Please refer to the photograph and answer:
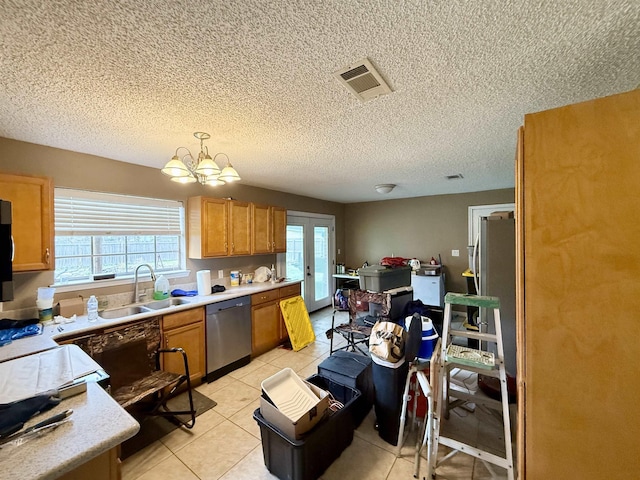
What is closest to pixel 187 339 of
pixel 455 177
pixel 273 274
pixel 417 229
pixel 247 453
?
pixel 247 453

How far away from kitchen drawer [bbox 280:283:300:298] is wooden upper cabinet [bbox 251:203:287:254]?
614 millimetres

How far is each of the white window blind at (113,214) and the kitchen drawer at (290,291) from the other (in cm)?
161

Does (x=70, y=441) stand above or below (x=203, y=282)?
below

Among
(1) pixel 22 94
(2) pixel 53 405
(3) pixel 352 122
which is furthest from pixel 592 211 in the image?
(1) pixel 22 94

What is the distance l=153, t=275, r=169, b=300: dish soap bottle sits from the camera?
288 cm

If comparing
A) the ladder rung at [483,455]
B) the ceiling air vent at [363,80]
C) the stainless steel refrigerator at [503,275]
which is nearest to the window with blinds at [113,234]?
the ceiling air vent at [363,80]

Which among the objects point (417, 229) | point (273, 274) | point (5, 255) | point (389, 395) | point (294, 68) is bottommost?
point (389, 395)

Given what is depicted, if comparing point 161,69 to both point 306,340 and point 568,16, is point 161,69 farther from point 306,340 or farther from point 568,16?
point 306,340

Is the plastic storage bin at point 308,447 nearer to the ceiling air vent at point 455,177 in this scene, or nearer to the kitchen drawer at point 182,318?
the kitchen drawer at point 182,318

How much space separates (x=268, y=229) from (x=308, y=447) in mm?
2882

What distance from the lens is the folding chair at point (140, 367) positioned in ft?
6.55

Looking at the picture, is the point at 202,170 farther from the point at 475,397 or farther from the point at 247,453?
the point at 475,397

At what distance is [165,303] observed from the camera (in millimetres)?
2865

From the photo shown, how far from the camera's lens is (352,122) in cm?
189
